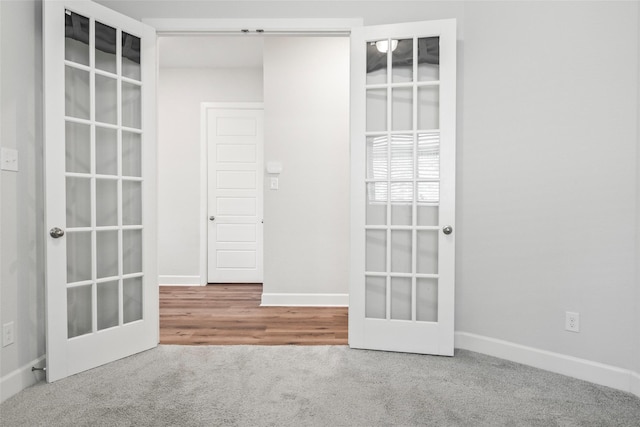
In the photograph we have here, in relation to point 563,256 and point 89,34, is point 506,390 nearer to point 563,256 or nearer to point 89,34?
point 563,256

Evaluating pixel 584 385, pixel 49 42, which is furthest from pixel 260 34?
pixel 584 385

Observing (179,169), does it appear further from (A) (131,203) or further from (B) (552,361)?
(B) (552,361)

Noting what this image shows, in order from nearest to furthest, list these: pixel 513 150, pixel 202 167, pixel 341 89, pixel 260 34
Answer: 1. pixel 513 150
2. pixel 260 34
3. pixel 341 89
4. pixel 202 167

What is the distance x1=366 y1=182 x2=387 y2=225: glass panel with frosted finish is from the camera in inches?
110

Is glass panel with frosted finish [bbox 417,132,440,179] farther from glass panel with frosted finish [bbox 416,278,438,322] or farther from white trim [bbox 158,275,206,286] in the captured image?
white trim [bbox 158,275,206,286]

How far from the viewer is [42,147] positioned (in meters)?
2.34

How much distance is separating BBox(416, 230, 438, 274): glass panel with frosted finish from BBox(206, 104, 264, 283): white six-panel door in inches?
117

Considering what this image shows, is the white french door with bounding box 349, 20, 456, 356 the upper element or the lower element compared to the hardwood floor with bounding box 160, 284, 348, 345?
upper

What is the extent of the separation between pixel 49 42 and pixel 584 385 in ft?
11.3

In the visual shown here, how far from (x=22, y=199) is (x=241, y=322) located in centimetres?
189

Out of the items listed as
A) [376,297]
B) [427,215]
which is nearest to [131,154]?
[376,297]

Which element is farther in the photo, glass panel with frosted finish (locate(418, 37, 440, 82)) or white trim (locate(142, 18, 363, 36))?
white trim (locate(142, 18, 363, 36))

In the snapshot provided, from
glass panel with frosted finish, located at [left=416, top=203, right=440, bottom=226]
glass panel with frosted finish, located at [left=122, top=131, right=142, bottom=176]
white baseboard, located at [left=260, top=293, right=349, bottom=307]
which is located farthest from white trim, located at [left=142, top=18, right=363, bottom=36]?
white baseboard, located at [left=260, top=293, right=349, bottom=307]

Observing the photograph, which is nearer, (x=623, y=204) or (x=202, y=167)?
(x=623, y=204)
